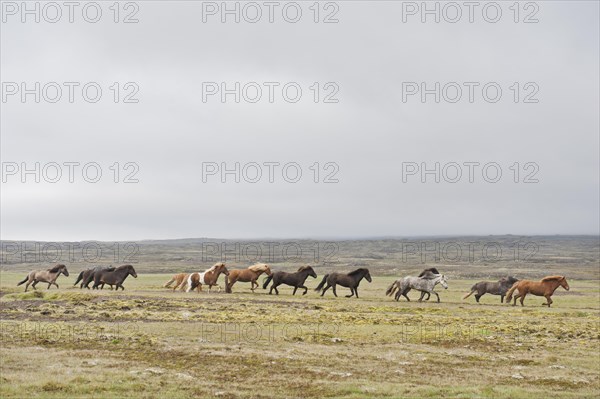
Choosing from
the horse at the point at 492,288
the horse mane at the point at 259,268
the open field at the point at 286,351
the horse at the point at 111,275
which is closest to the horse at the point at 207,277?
the horse mane at the point at 259,268

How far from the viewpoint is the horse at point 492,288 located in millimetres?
42625

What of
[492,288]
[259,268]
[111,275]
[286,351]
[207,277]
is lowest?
[492,288]

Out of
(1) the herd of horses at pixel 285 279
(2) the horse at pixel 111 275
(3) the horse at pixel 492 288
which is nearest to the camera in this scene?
(1) the herd of horses at pixel 285 279

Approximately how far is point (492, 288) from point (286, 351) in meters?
28.2

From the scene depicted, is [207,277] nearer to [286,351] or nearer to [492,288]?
[492,288]

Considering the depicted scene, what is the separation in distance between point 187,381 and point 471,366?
29.7 feet

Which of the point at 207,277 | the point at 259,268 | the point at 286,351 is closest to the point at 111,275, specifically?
the point at 207,277

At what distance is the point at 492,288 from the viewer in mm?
43562

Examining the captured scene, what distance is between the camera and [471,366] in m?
18.5

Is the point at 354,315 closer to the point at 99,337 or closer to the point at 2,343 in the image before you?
the point at 99,337

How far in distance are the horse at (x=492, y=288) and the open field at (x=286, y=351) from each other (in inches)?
350

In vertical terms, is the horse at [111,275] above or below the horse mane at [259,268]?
below

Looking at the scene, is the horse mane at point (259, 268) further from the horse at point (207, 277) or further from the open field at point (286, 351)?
the open field at point (286, 351)

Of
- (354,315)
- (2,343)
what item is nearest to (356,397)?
(2,343)
